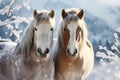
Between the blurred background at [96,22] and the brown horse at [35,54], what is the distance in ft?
12.8

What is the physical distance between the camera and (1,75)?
4730 mm

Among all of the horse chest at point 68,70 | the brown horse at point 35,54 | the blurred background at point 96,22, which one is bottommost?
the blurred background at point 96,22

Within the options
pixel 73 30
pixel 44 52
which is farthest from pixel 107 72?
pixel 44 52

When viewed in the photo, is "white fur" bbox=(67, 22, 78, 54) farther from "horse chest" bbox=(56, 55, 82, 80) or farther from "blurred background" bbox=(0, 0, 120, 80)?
"blurred background" bbox=(0, 0, 120, 80)

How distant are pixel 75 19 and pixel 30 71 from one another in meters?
0.71

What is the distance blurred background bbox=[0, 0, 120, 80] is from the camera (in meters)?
9.14

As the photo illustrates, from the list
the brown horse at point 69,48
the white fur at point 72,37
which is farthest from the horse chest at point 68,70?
the white fur at point 72,37

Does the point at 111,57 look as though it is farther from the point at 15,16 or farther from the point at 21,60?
the point at 21,60

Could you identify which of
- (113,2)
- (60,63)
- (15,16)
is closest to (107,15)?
(113,2)

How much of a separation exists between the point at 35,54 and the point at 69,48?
36cm

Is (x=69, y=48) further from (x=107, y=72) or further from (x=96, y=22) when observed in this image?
(x=96, y=22)

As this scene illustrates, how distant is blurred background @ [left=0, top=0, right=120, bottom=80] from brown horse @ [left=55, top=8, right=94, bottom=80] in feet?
12.6

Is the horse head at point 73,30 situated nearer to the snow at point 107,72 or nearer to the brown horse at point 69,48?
the brown horse at point 69,48

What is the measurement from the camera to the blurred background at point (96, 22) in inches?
360
